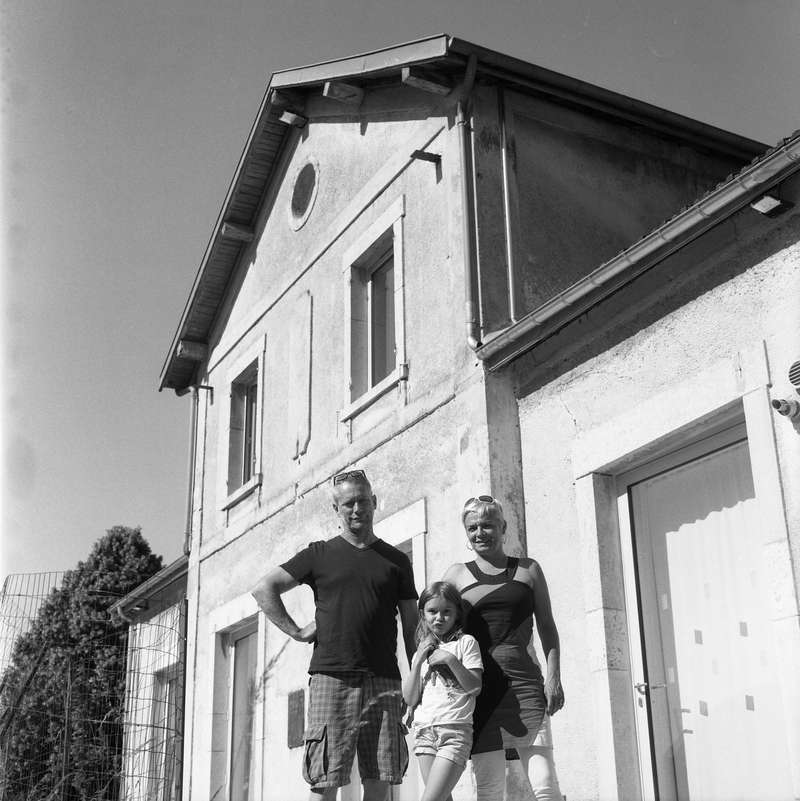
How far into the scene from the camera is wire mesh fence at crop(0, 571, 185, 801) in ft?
36.7

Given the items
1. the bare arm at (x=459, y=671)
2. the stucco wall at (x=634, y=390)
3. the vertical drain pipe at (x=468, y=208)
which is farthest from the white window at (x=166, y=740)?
the bare arm at (x=459, y=671)

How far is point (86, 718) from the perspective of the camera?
14.7 m

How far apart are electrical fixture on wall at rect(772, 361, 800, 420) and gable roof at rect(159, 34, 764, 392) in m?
4.18

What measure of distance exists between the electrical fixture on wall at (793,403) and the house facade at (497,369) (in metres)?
0.11

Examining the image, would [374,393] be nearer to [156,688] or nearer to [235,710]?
[235,710]

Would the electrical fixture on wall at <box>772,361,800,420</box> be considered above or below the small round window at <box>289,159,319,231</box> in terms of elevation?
below

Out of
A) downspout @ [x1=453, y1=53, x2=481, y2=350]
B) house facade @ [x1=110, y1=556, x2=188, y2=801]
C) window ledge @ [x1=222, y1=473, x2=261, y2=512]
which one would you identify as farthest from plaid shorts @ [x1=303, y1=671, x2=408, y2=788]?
house facade @ [x1=110, y1=556, x2=188, y2=801]

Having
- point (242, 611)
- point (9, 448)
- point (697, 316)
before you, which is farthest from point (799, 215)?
point (242, 611)

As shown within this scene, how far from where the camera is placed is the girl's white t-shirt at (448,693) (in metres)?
4.79

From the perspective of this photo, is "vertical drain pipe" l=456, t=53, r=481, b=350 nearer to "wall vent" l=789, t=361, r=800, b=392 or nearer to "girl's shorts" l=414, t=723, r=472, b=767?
"wall vent" l=789, t=361, r=800, b=392

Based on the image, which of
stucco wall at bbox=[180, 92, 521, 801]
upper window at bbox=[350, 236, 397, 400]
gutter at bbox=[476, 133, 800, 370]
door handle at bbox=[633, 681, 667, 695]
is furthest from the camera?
upper window at bbox=[350, 236, 397, 400]

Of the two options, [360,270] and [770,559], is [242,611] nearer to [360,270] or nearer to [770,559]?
[360,270]

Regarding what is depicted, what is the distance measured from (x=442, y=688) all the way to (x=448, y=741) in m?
0.22

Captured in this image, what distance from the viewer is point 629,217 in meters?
9.30
